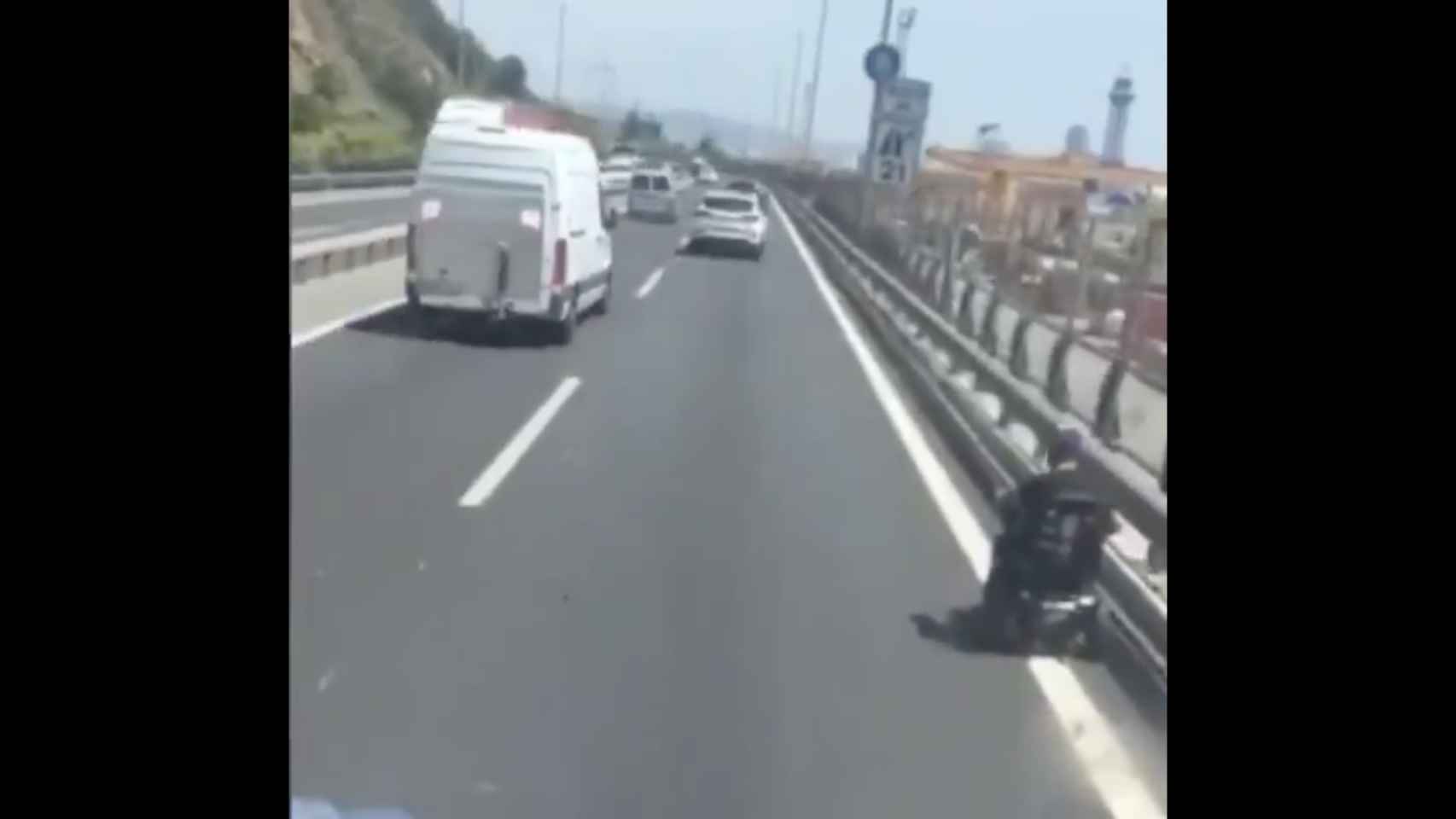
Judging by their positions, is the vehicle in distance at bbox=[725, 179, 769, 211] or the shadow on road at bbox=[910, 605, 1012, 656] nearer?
the shadow on road at bbox=[910, 605, 1012, 656]

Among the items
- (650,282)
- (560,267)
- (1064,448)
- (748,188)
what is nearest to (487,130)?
(1064,448)

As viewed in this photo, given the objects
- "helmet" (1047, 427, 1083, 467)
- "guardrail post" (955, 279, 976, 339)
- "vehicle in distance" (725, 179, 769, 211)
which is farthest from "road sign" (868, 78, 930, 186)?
"vehicle in distance" (725, 179, 769, 211)

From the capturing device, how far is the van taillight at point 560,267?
9.50 meters

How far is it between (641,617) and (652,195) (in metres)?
5.88

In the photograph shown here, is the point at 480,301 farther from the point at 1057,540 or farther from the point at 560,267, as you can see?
the point at 1057,540

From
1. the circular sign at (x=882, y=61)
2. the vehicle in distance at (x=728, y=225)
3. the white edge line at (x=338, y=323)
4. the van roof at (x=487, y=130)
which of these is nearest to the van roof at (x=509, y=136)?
the van roof at (x=487, y=130)

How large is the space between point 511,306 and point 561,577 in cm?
350

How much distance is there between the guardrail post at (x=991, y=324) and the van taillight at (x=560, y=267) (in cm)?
193

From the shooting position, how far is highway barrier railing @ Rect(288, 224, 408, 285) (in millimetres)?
8219

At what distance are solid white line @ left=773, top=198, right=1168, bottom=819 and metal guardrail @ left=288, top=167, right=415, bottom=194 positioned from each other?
208 cm

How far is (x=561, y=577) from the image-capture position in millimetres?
6504

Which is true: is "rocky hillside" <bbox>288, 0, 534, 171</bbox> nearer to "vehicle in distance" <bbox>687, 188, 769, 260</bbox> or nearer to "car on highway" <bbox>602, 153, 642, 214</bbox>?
"car on highway" <bbox>602, 153, 642, 214</bbox>
